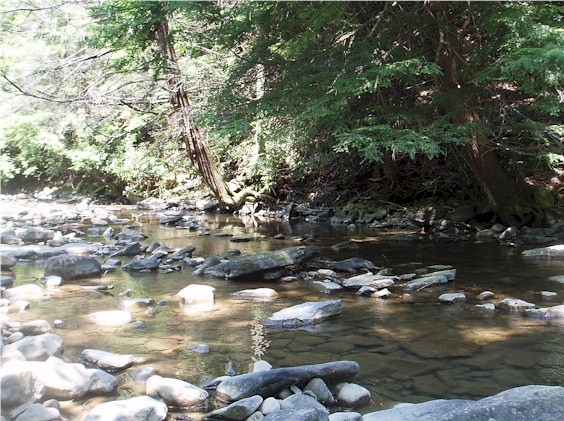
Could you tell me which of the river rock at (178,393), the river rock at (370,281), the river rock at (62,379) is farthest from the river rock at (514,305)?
the river rock at (62,379)

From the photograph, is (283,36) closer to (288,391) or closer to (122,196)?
(288,391)

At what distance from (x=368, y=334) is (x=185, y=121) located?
25.5 ft

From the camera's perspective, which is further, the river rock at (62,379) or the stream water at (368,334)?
the stream water at (368,334)

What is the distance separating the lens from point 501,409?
2.54 m

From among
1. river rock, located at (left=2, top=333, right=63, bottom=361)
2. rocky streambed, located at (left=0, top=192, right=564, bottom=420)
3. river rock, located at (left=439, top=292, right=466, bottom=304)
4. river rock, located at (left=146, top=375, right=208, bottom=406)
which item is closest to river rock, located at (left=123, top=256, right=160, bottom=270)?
rocky streambed, located at (left=0, top=192, right=564, bottom=420)

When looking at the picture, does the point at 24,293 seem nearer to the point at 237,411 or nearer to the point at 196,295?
the point at 196,295

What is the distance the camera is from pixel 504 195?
9.59 metres

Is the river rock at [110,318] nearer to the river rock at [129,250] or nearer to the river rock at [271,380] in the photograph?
the river rock at [271,380]

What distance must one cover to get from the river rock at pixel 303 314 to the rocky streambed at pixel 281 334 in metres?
0.01

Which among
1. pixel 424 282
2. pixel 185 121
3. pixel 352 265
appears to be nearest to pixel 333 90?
pixel 352 265

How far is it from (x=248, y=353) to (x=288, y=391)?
0.78 m

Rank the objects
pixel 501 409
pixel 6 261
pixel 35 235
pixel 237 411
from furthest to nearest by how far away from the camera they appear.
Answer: pixel 35 235
pixel 6 261
pixel 237 411
pixel 501 409

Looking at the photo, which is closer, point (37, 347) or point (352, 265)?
point (37, 347)

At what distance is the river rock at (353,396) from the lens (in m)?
3.12
